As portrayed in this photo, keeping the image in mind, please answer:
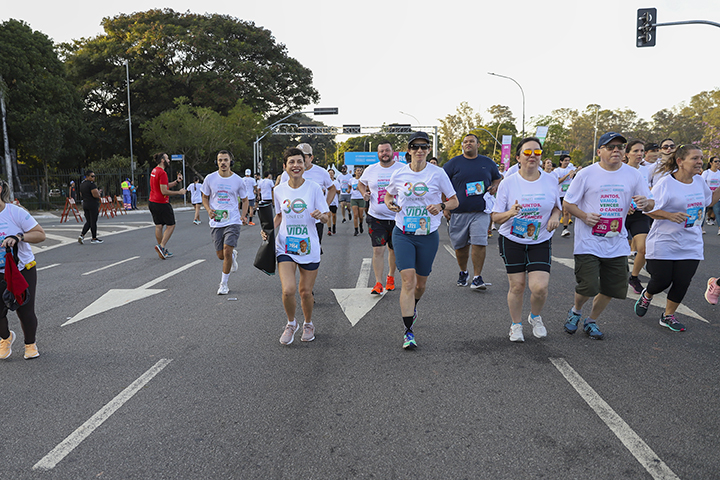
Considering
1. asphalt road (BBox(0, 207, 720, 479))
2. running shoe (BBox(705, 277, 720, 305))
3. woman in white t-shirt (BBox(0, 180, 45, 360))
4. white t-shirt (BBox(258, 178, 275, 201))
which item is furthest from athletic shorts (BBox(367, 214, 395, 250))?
white t-shirt (BBox(258, 178, 275, 201))

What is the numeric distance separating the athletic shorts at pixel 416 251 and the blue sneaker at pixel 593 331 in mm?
1703

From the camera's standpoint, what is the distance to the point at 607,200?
477 cm

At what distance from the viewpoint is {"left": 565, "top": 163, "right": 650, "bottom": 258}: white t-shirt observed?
4.76 metres

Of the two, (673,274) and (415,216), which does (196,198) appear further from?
(673,274)

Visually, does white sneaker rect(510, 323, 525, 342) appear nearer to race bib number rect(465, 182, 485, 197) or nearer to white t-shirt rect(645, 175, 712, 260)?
white t-shirt rect(645, 175, 712, 260)

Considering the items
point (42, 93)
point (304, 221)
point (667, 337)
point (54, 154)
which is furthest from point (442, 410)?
point (42, 93)

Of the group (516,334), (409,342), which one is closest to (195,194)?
(409,342)

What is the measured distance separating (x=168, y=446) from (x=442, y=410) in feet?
5.75

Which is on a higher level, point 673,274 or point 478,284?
point 673,274

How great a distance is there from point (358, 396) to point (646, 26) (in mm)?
17459

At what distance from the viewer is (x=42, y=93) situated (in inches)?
1194

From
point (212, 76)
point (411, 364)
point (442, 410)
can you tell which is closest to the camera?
point (442, 410)

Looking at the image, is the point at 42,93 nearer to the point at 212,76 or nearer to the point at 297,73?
the point at 212,76

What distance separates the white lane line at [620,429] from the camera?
280 cm
